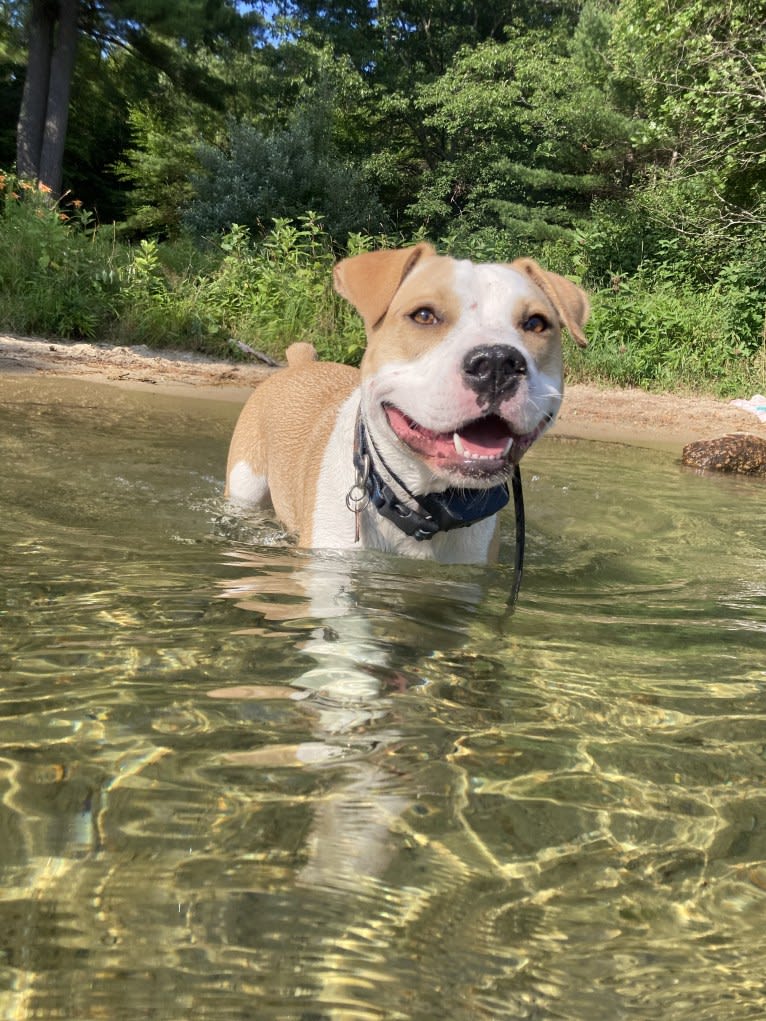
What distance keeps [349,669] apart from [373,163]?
32.0m

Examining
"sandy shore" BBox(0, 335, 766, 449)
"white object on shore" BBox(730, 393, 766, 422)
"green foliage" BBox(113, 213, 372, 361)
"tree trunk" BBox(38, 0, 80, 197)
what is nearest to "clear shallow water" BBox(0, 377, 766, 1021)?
"sandy shore" BBox(0, 335, 766, 449)

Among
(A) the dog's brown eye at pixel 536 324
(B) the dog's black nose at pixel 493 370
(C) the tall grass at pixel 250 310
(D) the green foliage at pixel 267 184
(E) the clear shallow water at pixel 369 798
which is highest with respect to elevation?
(D) the green foliage at pixel 267 184

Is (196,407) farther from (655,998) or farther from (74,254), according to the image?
(655,998)

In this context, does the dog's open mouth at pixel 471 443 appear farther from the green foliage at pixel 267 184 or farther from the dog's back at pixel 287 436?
the green foliage at pixel 267 184

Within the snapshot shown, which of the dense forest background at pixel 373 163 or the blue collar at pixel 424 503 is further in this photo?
the dense forest background at pixel 373 163

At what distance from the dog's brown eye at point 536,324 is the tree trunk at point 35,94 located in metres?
24.3

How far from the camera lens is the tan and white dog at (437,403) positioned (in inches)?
122

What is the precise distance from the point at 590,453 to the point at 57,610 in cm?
617

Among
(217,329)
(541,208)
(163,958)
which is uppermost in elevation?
(541,208)

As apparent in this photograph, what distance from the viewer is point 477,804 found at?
163 centimetres

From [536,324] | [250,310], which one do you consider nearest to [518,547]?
[536,324]

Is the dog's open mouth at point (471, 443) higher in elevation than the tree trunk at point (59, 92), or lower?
lower

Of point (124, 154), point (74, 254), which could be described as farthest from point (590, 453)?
point (124, 154)

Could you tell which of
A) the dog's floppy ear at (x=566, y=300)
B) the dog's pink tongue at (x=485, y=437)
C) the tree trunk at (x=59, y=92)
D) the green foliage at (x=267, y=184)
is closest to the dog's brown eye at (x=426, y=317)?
the dog's pink tongue at (x=485, y=437)
